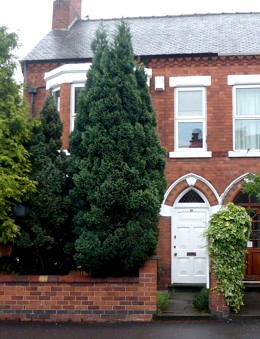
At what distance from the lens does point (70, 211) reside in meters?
11.0

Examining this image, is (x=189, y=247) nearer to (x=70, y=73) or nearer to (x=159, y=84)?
(x=159, y=84)

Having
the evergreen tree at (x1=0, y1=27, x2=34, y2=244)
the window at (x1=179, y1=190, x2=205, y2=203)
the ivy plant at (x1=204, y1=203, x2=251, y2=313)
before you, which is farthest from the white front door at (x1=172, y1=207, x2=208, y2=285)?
the evergreen tree at (x1=0, y1=27, x2=34, y2=244)

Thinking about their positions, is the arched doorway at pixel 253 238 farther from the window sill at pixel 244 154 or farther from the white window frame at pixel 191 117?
the white window frame at pixel 191 117

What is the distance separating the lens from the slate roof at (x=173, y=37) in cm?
1609

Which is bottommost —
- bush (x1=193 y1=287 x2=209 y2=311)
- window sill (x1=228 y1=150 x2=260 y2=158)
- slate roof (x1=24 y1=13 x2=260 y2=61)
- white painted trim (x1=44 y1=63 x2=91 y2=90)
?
bush (x1=193 y1=287 x2=209 y2=311)

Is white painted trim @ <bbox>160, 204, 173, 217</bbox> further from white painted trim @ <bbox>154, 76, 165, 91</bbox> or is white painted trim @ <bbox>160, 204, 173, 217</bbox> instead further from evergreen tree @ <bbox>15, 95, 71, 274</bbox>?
evergreen tree @ <bbox>15, 95, 71, 274</bbox>

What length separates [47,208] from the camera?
34.6 ft

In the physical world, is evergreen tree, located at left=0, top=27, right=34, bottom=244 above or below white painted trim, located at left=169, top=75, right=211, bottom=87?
below

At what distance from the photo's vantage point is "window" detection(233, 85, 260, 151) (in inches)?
599

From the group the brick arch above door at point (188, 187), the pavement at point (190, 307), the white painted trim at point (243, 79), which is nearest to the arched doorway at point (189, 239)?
the brick arch above door at point (188, 187)

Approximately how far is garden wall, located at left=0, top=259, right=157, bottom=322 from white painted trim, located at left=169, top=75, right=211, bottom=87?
6.89 meters

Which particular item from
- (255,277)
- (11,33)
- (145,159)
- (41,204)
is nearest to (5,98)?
(11,33)

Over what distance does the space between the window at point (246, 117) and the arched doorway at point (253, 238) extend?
58.3 inches

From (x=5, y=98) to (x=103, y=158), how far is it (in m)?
2.50
